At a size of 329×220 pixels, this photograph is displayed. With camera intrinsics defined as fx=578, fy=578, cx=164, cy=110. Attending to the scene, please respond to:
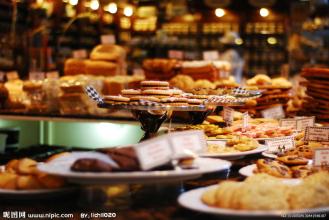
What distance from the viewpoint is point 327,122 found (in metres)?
4.15

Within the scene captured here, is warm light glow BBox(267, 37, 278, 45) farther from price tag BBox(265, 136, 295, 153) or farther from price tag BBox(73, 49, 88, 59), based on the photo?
price tag BBox(265, 136, 295, 153)

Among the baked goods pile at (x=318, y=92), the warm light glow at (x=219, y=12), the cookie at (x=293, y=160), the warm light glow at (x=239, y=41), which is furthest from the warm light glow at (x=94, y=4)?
the cookie at (x=293, y=160)

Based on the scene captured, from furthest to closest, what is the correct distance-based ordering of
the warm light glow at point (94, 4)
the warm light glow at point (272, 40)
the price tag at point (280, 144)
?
the warm light glow at point (272, 40), the warm light glow at point (94, 4), the price tag at point (280, 144)

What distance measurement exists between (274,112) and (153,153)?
9.49 feet

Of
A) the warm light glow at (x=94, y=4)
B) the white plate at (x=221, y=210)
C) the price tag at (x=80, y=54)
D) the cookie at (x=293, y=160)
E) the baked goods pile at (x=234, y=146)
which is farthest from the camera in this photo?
the warm light glow at (x=94, y=4)

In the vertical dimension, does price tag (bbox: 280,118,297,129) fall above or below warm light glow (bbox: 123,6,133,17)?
below

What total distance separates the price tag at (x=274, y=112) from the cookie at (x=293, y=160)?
79.5 inches

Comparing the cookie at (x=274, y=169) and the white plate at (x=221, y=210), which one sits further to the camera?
the cookie at (x=274, y=169)

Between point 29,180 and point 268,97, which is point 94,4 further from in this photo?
point 29,180

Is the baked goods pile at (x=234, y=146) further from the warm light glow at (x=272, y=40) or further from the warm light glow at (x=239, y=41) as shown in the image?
the warm light glow at (x=272, y=40)

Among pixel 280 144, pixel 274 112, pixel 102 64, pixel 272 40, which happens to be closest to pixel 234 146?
pixel 280 144

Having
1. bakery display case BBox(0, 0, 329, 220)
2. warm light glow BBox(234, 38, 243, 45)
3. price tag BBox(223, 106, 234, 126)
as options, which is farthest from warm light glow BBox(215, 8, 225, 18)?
price tag BBox(223, 106, 234, 126)

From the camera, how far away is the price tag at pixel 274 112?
4480mm

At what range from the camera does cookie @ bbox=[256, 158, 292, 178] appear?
2202mm
